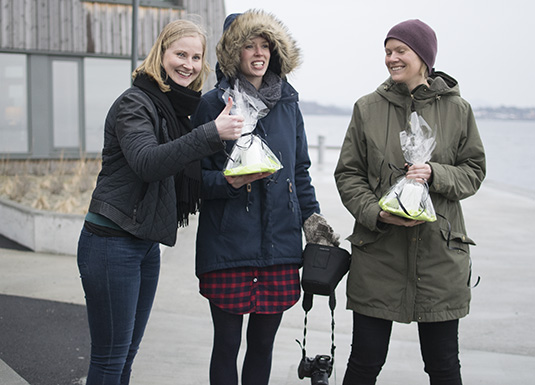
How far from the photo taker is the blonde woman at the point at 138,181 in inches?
107

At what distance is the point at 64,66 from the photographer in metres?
13.3

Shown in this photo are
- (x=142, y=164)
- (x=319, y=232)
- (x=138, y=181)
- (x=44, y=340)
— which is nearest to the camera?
(x=142, y=164)

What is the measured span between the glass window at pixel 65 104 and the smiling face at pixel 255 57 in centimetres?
1095

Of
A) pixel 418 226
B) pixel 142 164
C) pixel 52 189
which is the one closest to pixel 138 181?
pixel 142 164

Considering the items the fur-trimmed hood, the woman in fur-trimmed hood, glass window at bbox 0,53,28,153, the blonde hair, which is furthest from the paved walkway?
glass window at bbox 0,53,28,153

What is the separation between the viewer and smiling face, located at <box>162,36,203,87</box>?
294 cm

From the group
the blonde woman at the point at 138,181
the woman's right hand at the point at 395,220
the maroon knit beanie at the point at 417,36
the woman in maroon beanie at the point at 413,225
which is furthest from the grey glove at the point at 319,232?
the maroon knit beanie at the point at 417,36

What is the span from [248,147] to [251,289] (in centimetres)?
75

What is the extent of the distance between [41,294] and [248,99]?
3789mm

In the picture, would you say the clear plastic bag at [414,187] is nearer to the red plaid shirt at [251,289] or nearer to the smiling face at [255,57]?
the red plaid shirt at [251,289]

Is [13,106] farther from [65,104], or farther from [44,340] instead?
[44,340]

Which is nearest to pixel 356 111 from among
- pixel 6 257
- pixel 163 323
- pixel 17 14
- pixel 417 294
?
pixel 417 294

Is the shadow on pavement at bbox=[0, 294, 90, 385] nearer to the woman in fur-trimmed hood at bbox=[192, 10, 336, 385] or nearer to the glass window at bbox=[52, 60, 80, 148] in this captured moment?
the woman in fur-trimmed hood at bbox=[192, 10, 336, 385]

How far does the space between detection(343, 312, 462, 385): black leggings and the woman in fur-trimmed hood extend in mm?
410
